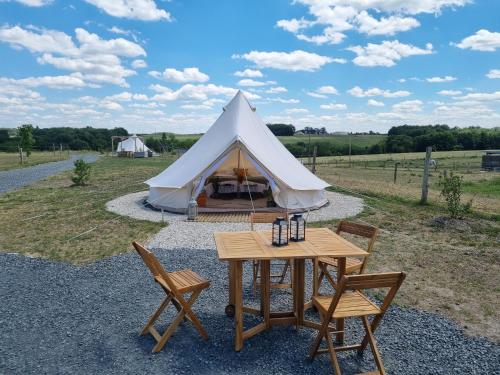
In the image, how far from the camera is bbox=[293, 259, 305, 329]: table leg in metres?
3.78

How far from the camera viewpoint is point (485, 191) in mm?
14703

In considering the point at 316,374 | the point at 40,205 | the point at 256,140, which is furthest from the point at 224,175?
the point at 316,374

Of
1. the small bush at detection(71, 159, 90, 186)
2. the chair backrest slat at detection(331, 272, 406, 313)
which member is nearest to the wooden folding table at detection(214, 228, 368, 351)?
the chair backrest slat at detection(331, 272, 406, 313)

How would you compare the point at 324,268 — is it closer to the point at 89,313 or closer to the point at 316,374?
the point at 316,374

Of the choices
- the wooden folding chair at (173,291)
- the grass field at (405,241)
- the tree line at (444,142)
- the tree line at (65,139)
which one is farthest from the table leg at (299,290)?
the tree line at (444,142)

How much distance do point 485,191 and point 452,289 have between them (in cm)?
1178

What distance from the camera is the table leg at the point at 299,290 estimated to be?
149 inches

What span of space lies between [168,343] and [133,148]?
39.3m

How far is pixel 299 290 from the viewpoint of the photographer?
3807mm

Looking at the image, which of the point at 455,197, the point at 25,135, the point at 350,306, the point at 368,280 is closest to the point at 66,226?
the point at 350,306

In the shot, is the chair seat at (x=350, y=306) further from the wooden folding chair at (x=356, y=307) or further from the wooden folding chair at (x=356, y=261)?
the wooden folding chair at (x=356, y=261)

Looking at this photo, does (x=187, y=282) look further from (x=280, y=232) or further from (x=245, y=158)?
(x=245, y=158)

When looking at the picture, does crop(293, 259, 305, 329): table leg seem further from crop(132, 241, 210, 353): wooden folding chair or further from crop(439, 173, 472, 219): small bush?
crop(439, 173, 472, 219): small bush

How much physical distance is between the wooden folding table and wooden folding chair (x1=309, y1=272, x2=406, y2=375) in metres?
0.31
